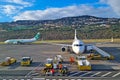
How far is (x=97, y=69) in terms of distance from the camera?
118 feet

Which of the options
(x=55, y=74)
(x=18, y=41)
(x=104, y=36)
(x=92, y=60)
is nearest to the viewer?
(x=55, y=74)

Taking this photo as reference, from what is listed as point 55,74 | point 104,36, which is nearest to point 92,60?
point 55,74

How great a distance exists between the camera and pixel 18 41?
340 feet

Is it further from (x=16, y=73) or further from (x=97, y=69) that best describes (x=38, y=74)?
(x=97, y=69)

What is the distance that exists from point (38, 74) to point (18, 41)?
7330 cm

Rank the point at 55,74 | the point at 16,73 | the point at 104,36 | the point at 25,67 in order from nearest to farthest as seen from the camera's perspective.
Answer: the point at 55,74 → the point at 16,73 → the point at 25,67 → the point at 104,36

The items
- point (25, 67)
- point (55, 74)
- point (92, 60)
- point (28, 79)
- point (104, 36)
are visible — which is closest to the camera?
point (28, 79)

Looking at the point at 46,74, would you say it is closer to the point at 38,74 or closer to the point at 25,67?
the point at 38,74

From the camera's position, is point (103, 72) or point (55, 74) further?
point (103, 72)

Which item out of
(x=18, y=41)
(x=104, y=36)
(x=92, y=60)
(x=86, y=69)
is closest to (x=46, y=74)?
(x=86, y=69)

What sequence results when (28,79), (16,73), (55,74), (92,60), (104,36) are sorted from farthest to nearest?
(104,36) → (92,60) → (16,73) → (55,74) → (28,79)

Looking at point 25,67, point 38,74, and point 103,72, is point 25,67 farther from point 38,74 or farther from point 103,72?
point 103,72

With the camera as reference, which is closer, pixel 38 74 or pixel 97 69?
pixel 38 74

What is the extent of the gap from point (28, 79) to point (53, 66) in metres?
7.10
